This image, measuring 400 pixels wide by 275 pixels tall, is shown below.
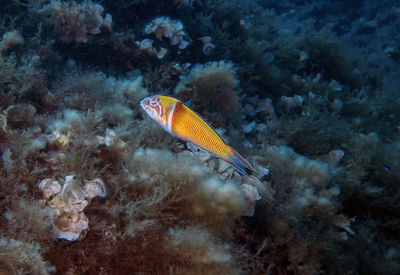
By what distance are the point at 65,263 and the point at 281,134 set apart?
3999 millimetres

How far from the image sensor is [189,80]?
4.36 metres

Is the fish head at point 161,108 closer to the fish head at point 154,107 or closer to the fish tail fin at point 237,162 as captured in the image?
the fish head at point 154,107

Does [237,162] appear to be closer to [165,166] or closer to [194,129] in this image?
[194,129]

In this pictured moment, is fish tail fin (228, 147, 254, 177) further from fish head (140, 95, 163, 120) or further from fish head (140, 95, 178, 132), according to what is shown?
fish head (140, 95, 163, 120)

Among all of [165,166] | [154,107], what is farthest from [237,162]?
[154,107]

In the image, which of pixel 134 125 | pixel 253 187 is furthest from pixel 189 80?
pixel 253 187

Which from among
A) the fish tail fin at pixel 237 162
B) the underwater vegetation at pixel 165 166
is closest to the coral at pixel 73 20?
the underwater vegetation at pixel 165 166

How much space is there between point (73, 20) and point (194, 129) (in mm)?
4283

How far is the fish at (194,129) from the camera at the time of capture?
2033mm

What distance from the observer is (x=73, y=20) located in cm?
471

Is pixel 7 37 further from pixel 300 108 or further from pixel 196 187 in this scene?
pixel 300 108

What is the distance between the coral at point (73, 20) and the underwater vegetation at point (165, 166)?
0.02 m

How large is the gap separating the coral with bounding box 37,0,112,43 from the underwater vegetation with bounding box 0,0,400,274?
0.02 meters

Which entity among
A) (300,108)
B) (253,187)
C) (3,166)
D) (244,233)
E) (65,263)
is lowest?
(300,108)
